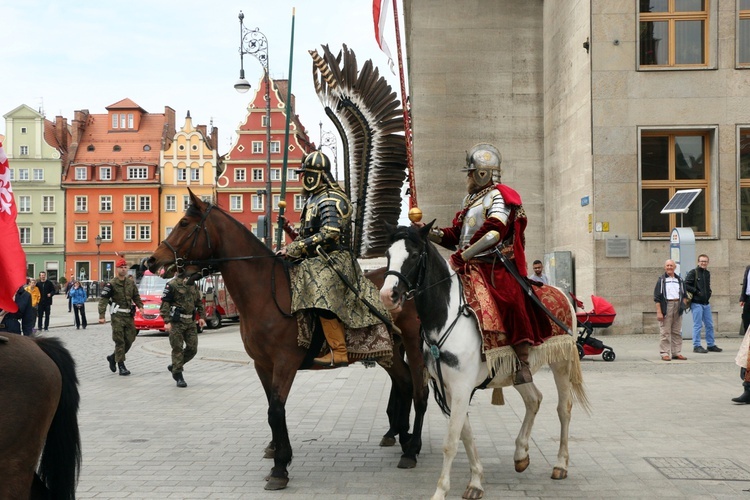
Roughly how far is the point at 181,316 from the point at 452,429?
8.82m

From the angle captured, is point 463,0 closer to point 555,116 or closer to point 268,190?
point 555,116

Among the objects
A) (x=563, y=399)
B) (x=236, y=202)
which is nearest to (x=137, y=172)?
(x=236, y=202)

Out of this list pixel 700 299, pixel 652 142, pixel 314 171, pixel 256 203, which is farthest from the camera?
pixel 256 203

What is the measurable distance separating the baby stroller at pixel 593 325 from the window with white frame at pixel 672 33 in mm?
7501

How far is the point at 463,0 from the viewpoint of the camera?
26.4 meters

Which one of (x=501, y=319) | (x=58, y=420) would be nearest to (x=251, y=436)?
(x=501, y=319)

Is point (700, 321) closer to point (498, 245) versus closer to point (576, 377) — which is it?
point (576, 377)

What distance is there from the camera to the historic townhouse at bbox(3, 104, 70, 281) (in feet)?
256

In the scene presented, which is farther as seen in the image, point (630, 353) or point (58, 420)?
point (630, 353)

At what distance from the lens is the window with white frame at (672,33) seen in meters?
20.0

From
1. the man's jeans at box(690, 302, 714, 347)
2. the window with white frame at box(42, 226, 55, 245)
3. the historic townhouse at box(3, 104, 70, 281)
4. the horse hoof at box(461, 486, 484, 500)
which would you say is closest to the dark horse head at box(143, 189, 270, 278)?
the horse hoof at box(461, 486, 484, 500)

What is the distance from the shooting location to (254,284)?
7.08 m

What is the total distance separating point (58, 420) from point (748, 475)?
547cm

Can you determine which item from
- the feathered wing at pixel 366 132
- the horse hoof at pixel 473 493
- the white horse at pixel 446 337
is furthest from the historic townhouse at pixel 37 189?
the horse hoof at pixel 473 493
